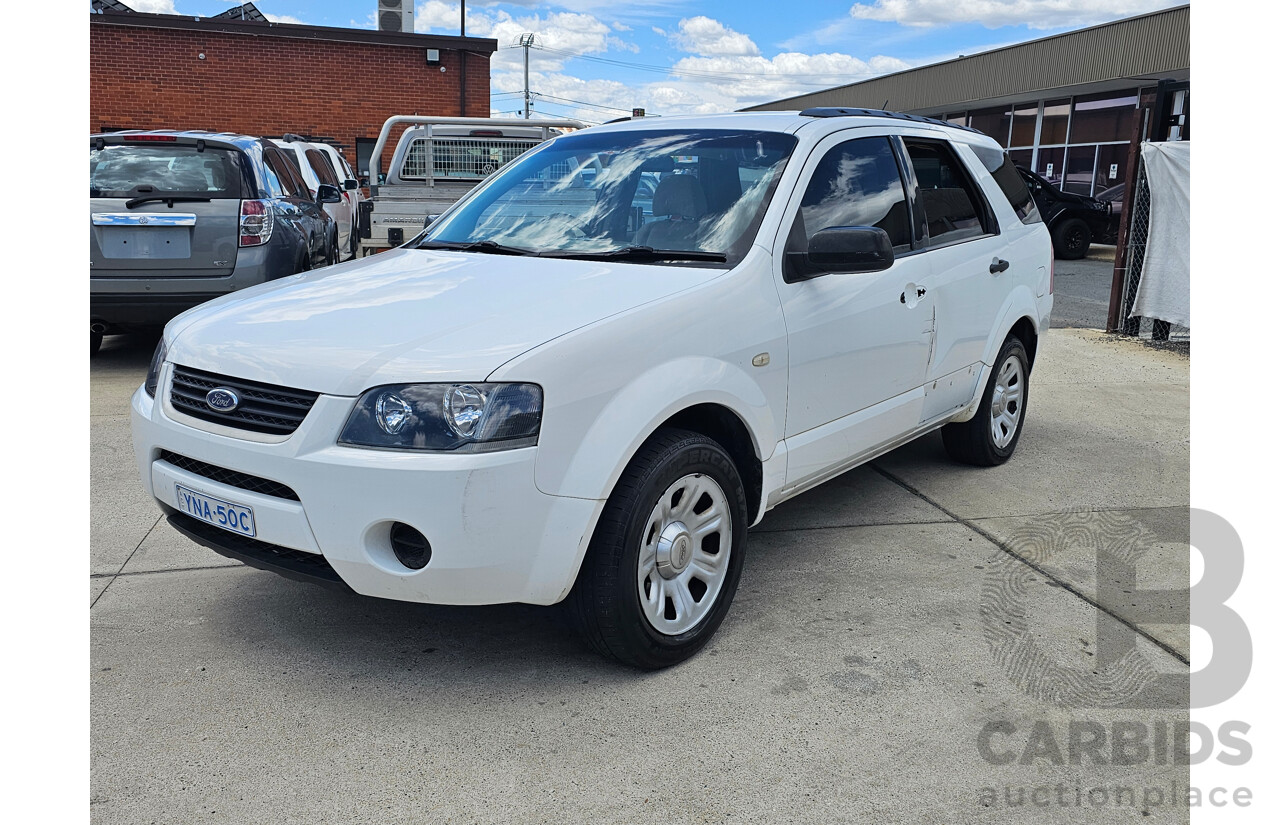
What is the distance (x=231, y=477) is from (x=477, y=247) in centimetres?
142

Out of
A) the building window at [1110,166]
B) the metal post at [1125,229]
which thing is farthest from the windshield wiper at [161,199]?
the building window at [1110,166]

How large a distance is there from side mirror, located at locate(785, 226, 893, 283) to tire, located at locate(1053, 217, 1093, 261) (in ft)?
55.4

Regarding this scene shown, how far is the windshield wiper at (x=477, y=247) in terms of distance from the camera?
12.8ft

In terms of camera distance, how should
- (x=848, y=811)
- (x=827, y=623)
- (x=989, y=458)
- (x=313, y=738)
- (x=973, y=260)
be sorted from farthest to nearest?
(x=989, y=458) → (x=973, y=260) → (x=827, y=623) → (x=313, y=738) → (x=848, y=811)

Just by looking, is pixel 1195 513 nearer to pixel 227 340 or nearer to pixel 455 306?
pixel 455 306

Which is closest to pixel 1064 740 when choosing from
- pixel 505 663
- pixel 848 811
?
pixel 848 811

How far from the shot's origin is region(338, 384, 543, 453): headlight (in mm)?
2762

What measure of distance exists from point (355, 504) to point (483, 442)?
1.28ft

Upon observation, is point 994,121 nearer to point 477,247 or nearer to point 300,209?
point 300,209

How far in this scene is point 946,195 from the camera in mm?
4902

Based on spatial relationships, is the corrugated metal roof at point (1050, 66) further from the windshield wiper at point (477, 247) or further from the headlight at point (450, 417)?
the headlight at point (450, 417)

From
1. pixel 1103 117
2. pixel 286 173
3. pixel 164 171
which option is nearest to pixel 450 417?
pixel 164 171

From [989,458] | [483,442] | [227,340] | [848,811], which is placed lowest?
[848,811]

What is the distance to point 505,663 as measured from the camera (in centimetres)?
337
